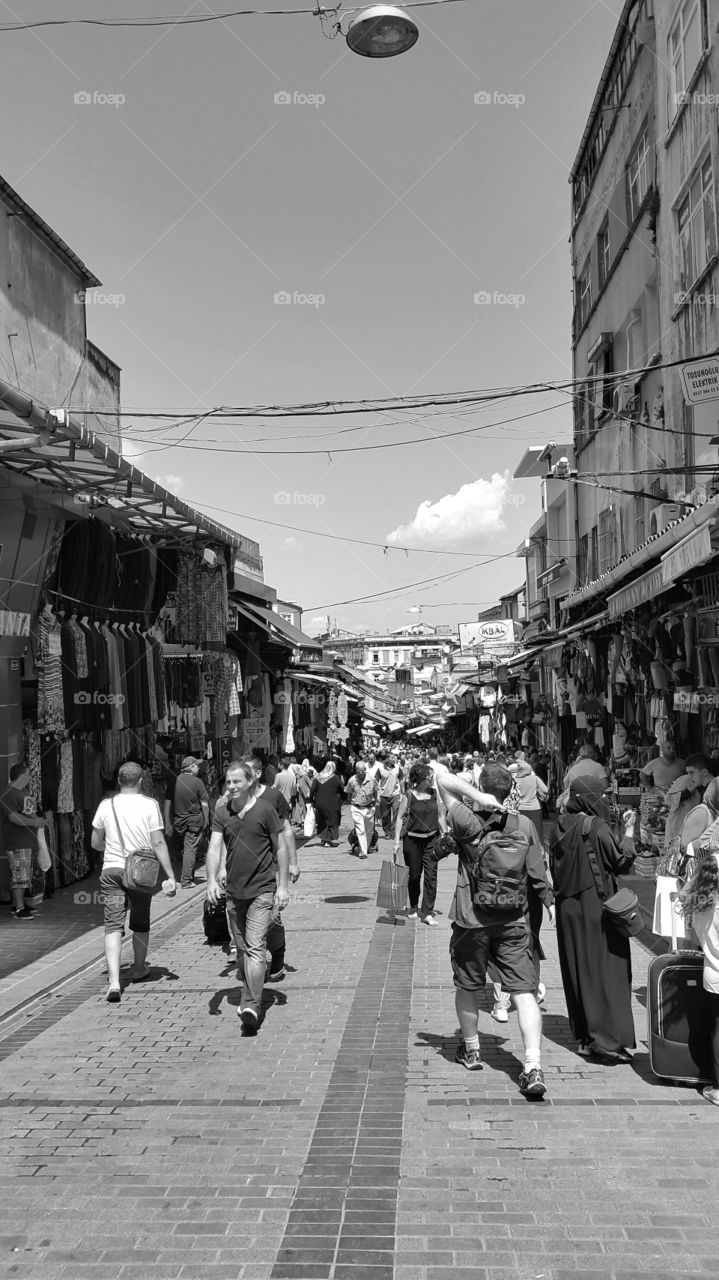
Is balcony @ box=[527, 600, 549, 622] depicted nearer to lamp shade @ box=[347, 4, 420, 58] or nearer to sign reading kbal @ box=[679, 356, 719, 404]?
sign reading kbal @ box=[679, 356, 719, 404]

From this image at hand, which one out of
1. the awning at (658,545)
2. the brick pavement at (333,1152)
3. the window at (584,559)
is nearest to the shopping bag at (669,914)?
the brick pavement at (333,1152)

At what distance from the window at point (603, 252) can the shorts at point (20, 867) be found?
16460 millimetres

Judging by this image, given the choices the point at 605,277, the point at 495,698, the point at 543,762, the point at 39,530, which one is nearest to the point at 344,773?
the point at 495,698

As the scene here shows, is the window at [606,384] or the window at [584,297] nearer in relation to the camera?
the window at [606,384]

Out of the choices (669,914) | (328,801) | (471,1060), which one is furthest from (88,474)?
(328,801)

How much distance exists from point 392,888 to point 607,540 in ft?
45.8

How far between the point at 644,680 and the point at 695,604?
11.1 feet

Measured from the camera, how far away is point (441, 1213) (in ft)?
13.5

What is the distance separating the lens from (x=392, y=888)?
10.3m

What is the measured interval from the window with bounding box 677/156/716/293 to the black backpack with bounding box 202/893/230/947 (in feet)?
34.9

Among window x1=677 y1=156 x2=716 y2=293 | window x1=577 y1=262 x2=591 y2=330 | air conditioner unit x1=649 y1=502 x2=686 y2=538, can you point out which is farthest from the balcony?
window x1=677 y1=156 x2=716 y2=293

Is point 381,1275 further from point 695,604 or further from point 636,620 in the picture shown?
point 636,620

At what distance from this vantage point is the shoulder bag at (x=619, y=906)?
589cm

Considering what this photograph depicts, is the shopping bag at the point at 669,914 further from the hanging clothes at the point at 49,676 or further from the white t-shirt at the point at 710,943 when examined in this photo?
the hanging clothes at the point at 49,676
